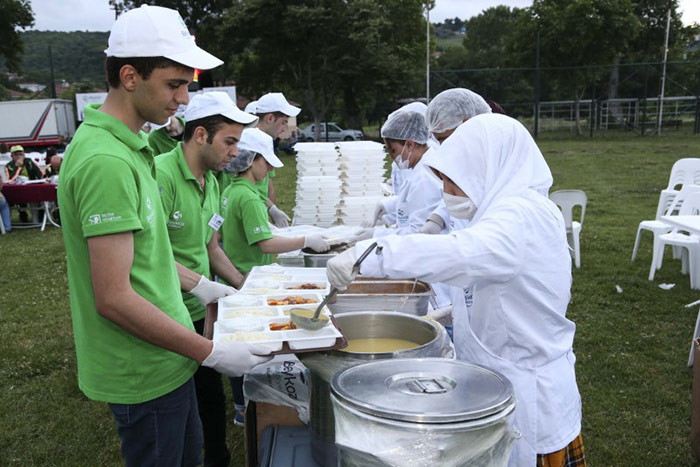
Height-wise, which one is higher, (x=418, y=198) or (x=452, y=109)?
(x=452, y=109)

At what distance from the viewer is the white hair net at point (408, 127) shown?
12.4ft

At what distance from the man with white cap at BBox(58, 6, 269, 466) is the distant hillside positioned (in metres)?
51.0

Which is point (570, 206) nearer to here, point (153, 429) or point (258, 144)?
point (258, 144)

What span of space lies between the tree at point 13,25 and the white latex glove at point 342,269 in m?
33.7

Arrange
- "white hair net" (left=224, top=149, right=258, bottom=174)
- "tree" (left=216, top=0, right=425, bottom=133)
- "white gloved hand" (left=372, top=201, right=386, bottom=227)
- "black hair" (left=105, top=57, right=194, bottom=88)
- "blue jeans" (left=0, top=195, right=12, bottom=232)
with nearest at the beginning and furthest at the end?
"black hair" (left=105, top=57, right=194, bottom=88), "white hair net" (left=224, top=149, right=258, bottom=174), "white gloved hand" (left=372, top=201, right=386, bottom=227), "blue jeans" (left=0, top=195, right=12, bottom=232), "tree" (left=216, top=0, right=425, bottom=133)

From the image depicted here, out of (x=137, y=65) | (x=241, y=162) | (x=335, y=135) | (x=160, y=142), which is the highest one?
(x=137, y=65)

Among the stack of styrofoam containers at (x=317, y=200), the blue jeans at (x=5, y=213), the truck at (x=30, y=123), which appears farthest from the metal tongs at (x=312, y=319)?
the truck at (x=30, y=123)

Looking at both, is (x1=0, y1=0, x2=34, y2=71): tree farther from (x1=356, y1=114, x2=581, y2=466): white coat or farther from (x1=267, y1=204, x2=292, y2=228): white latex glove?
(x1=356, y1=114, x2=581, y2=466): white coat

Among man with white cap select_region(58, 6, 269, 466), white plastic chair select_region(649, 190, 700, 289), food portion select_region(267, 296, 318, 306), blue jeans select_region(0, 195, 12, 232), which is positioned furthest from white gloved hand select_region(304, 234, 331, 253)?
blue jeans select_region(0, 195, 12, 232)

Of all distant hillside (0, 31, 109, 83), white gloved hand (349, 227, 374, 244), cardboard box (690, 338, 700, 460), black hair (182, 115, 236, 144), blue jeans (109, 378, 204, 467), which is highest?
distant hillside (0, 31, 109, 83)

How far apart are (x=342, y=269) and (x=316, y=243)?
1.80m

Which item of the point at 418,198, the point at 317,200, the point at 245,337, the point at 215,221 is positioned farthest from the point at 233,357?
the point at 317,200

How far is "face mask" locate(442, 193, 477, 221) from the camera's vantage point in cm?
171

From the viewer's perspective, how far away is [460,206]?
172 cm
